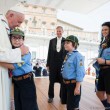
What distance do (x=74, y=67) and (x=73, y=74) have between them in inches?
3.0

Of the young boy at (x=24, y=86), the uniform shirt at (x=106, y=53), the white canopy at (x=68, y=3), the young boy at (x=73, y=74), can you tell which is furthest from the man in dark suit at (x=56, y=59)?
the young boy at (x=24, y=86)

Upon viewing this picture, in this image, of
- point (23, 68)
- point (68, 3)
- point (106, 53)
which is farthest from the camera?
point (68, 3)

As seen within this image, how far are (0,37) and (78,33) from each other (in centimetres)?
1693

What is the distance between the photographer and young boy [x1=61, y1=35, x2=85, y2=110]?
2.27 m

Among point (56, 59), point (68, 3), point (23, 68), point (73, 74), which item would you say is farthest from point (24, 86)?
point (68, 3)

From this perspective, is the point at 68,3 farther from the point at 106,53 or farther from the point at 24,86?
the point at 24,86

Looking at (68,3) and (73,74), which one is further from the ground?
(68,3)

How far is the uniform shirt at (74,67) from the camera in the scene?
89.5 inches

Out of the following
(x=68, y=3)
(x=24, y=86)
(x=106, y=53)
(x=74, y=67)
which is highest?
(x=68, y=3)

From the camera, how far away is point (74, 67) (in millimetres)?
2332

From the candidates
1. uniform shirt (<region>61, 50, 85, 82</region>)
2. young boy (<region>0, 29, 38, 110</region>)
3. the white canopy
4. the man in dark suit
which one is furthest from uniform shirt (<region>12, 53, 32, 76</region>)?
the white canopy

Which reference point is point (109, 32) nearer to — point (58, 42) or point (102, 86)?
point (102, 86)

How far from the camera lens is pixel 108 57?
2586mm

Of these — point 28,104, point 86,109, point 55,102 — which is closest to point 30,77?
point 28,104
